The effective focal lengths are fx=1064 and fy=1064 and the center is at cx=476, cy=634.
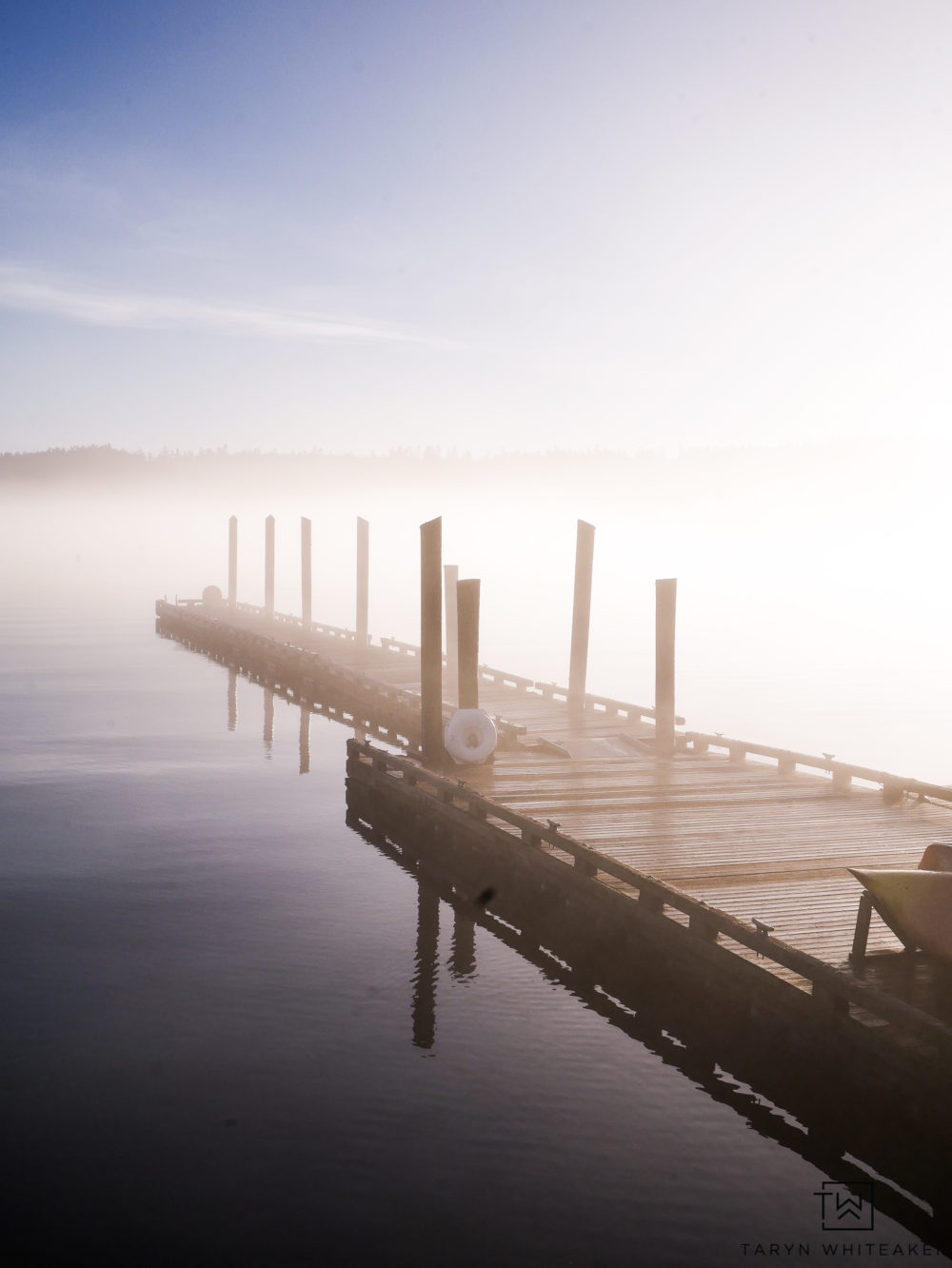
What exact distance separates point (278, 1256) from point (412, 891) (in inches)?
357

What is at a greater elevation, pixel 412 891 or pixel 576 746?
pixel 576 746

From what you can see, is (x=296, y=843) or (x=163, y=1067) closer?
(x=163, y=1067)

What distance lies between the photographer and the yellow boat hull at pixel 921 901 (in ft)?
28.0

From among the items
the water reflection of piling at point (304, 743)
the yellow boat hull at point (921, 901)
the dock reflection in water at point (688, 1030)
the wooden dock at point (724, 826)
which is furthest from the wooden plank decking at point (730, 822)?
the water reflection of piling at point (304, 743)

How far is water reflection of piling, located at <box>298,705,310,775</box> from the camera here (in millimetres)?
27578

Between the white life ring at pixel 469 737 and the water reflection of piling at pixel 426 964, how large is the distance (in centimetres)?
265

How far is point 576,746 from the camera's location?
70.6 ft

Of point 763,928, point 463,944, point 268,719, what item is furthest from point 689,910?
point 268,719

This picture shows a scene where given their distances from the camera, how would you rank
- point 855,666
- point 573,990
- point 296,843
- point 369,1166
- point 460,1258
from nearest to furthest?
point 460,1258, point 369,1166, point 573,990, point 296,843, point 855,666

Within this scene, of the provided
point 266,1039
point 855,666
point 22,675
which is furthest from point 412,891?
point 855,666

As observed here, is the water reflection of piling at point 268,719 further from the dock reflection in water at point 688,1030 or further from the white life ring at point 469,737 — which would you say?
the dock reflection in water at point 688,1030

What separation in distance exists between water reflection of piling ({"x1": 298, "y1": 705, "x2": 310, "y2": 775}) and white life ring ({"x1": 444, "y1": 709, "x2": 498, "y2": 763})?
8.37 m

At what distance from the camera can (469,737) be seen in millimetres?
19469

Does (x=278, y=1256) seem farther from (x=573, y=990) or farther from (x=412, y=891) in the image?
(x=412, y=891)
